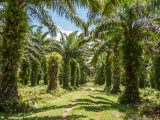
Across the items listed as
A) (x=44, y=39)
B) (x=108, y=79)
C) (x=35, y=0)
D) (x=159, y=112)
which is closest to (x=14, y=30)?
(x=35, y=0)

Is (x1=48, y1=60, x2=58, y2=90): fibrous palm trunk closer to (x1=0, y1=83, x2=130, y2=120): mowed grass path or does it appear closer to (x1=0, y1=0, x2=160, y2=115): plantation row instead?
(x1=0, y1=0, x2=160, y2=115): plantation row

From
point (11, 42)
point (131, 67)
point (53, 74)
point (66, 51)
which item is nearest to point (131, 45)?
point (131, 67)

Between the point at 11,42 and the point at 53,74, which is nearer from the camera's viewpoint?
the point at 11,42

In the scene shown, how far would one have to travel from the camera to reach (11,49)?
6.66m

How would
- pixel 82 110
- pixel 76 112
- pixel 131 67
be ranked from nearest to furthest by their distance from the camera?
pixel 76 112 → pixel 82 110 → pixel 131 67

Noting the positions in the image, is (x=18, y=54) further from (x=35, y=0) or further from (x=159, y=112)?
(x=159, y=112)

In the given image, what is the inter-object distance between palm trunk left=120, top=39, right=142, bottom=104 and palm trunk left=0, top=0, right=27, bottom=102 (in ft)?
23.4

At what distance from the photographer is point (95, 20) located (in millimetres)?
10359

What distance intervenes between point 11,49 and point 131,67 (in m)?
7.93

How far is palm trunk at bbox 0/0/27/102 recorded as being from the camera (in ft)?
21.2

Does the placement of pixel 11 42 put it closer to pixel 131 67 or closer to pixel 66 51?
pixel 131 67

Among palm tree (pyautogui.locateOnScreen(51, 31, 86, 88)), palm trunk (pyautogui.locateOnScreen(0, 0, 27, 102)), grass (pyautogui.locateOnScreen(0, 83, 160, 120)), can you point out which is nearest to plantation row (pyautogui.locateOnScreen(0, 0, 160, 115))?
palm trunk (pyautogui.locateOnScreen(0, 0, 27, 102))

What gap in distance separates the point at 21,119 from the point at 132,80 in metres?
7.53

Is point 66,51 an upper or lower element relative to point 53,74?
upper
